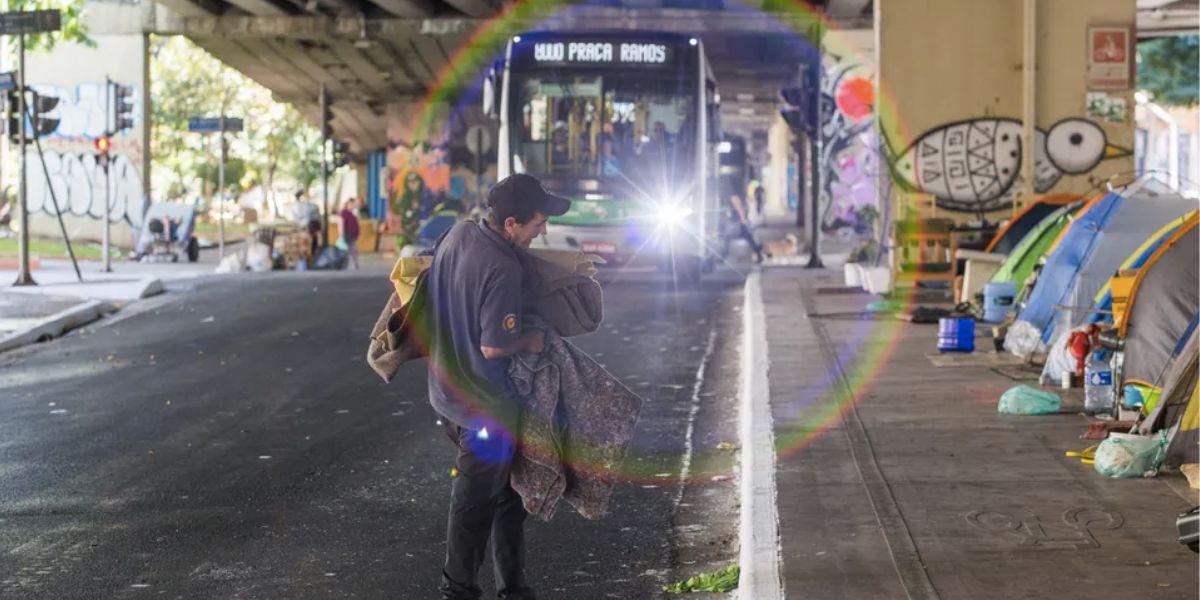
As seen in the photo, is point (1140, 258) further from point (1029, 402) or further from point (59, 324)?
point (59, 324)

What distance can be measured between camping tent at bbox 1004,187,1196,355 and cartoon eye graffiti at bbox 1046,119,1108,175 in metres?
6.42

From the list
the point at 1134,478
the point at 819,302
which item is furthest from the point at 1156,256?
the point at 819,302

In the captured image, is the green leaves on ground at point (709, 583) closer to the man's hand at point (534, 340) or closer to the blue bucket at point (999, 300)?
the man's hand at point (534, 340)

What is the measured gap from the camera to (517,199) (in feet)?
20.5

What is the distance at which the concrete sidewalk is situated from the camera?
257 inches

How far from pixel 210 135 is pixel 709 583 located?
59.6 metres

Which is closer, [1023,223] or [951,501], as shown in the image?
[951,501]

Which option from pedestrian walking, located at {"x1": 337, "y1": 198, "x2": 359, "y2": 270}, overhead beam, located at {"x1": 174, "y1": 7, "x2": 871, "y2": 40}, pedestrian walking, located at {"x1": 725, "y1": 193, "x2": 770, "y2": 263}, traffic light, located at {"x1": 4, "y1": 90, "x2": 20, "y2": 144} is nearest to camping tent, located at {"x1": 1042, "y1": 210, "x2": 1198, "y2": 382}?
traffic light, located at {"x1": 4, "y1": 90, "x2": 20, "y2": 144}

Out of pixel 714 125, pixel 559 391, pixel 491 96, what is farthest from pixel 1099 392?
pixel 491 96

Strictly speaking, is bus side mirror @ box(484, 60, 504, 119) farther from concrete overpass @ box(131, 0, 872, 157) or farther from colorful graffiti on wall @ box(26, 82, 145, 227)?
colorful graffiti on wall @ box(26, 82, 145, 227)

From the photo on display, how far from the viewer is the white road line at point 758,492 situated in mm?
6602

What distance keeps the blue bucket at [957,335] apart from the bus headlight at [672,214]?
11.5 meters

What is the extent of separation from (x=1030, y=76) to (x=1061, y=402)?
10.8 m

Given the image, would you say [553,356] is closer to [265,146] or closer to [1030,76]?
[1030,76]
